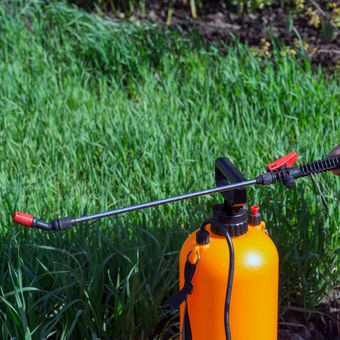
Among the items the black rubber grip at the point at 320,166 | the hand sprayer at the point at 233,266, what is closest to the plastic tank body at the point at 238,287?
the hand sprayer at the point at 233,266

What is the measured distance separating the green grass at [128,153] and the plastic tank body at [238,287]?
0.39m

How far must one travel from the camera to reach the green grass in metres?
2.35

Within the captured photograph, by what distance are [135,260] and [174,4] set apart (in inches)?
119

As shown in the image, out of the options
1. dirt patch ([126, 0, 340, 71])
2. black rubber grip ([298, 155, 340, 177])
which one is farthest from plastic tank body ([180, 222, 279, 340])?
dirt patch ([126, 0, 340, 71])

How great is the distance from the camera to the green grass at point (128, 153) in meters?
2.35

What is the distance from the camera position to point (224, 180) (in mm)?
1958

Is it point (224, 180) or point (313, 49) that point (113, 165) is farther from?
point (313, 49)

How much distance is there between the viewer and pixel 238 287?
1861 mm

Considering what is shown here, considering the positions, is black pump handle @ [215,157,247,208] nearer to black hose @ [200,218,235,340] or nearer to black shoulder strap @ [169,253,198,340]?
black hose @ [200,218,235,340]

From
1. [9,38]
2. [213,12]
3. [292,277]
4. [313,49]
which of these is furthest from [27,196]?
[213,12]

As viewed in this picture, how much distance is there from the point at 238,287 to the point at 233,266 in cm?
9

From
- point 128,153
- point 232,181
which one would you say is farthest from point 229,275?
point 128,153

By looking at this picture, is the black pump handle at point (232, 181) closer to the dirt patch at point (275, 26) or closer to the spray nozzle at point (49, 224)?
the spray nozzle at point (49, 224)

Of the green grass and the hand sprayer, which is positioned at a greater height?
the hand sprayer
